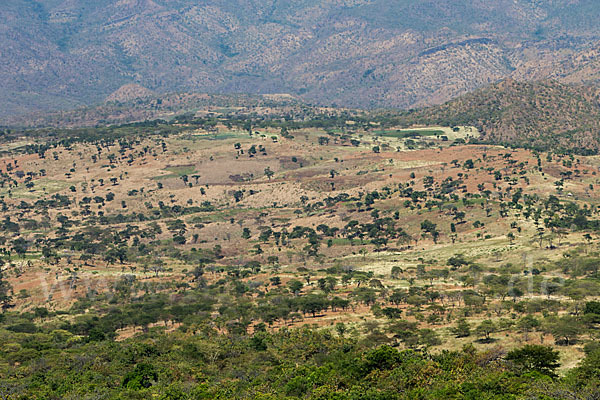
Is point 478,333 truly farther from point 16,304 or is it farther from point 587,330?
point 16,304

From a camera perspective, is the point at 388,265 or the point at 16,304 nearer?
the point at 16,304

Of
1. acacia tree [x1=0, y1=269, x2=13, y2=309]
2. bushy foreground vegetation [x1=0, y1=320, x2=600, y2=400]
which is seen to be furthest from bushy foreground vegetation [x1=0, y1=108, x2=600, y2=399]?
Result: acacia tree [x1=0, y1=269, x2=13, y2=309]

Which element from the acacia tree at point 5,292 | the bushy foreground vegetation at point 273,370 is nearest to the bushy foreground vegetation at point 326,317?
the bushy foreground vegetation at point 273,370

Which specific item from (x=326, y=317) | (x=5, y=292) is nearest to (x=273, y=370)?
(x=326, y=317)

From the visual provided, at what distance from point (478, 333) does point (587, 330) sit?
14.4 meters

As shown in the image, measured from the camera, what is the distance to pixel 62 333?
111312 millimetres

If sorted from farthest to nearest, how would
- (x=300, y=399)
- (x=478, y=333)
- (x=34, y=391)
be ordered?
(x=478, y=333) → (x=34, y=391) → (x=300, y=399)

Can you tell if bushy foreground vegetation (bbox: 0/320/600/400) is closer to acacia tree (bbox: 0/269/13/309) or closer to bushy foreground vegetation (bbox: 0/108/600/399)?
bushy foreground vegetation (bbox: 0/108/600/399)

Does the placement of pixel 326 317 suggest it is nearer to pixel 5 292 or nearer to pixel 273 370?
pixel 273 370

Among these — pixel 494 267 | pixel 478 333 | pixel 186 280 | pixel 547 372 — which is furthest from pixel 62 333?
pixel 494 267

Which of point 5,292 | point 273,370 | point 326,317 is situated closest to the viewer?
point 273,370

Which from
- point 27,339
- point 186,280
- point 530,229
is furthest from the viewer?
point 530,229

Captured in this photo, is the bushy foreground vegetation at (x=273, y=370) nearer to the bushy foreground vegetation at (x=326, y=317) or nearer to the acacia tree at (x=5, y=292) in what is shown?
the bushy foreground vegetation at (x=326, y=317)

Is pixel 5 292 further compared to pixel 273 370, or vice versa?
pixel 5 292
